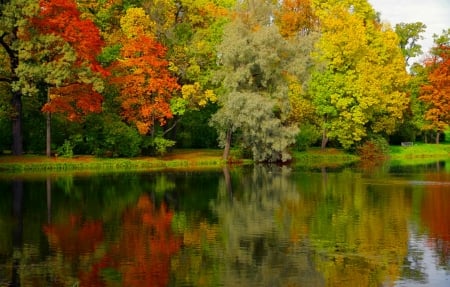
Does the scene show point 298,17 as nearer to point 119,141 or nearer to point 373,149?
point 373,149

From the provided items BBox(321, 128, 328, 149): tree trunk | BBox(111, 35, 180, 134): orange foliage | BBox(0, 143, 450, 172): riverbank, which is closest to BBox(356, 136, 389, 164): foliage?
BBox(0, 143, 450, 172): riverbank

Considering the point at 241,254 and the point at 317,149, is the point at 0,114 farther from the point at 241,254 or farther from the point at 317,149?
the point at 241,254

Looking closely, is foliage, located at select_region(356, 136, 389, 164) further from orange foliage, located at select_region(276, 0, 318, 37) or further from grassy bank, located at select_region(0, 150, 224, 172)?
grassy bank, located at select_region(0, 150, 224, 172)

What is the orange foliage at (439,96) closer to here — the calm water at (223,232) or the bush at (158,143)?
the bush at (158,143)

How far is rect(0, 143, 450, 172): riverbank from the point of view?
48.4 metres

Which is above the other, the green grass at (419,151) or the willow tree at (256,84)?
the willow tree at (256,84)

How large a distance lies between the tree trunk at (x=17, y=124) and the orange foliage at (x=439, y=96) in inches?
1805

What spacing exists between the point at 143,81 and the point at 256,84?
30.6ft

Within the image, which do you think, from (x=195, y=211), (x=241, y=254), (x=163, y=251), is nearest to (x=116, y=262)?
(x=163, y=251)

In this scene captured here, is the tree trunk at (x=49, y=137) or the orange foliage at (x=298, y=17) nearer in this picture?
the tree trunk at (x=49, y=137)

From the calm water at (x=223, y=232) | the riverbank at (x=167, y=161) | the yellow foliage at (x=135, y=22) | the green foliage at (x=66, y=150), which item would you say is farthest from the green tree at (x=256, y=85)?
the calm water at (x=223, y=232)

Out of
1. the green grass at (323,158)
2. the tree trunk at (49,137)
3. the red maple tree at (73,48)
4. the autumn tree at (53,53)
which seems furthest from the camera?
the green grass at (323,158)

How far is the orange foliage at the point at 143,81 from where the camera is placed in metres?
52.2

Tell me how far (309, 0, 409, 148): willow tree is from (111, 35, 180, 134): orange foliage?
14713 mm
